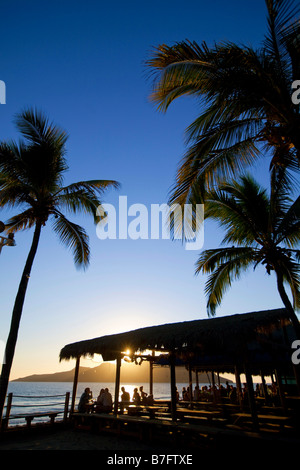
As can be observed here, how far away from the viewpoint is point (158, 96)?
17.8 ft

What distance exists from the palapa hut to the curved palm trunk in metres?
2.73

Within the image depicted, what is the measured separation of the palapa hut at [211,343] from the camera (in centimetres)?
626

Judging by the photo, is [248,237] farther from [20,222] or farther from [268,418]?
[20,222]

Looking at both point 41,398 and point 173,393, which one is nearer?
point 173,393

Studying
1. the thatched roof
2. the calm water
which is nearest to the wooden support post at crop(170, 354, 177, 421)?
the thatched roof

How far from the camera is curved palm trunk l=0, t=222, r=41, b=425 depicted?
23.0ft

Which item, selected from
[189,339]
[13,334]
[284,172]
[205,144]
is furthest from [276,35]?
[13,334]

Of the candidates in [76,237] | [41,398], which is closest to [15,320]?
[76,237]

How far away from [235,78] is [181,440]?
7.95 meters

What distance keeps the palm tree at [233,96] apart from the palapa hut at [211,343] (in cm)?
316

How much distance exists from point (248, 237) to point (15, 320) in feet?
25.1

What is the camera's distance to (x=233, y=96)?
4.80 m

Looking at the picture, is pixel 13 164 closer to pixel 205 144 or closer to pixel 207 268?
pixel 205 144

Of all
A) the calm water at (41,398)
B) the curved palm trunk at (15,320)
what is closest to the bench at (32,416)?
the calm water at (41,398)
